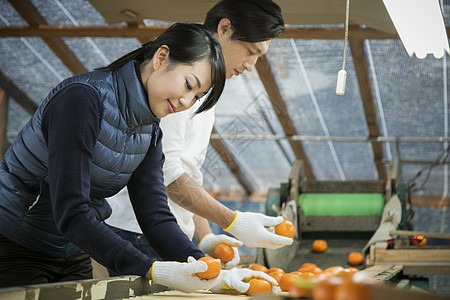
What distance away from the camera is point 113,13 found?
2.54 metres

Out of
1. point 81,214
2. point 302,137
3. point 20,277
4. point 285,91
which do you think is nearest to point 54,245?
point 20,277

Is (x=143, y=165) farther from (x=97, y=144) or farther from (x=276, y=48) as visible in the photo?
(x=276, y=48)

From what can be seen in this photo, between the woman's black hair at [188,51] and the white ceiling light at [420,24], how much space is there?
2.63 ft

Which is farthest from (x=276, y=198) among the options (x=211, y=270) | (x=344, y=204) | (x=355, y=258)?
(x=211, y=270)

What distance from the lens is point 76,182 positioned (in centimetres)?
128

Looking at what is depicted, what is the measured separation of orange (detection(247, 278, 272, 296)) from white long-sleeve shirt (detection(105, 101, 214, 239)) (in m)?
0.65

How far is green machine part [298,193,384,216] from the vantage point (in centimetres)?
355

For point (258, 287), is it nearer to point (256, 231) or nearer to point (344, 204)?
point (256, 231)

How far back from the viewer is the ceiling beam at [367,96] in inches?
162

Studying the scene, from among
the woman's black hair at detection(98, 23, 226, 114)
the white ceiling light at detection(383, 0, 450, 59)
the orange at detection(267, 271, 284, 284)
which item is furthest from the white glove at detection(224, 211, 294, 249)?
the white ceiling light at detection(383, 0, 450, 59)

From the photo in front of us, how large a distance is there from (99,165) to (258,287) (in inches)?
20.9

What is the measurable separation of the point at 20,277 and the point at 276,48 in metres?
2.85

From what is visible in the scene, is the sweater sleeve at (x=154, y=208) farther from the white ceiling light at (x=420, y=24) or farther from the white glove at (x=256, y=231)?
the white ceiling light at (x=420, y=24)

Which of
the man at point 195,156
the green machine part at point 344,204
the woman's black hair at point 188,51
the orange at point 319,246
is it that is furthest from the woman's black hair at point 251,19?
the green machine part at point 344,204
